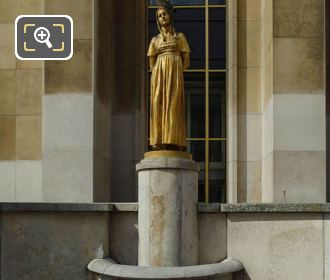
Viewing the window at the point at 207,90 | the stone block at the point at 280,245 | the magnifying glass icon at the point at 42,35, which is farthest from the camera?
the window at the point at 207,90

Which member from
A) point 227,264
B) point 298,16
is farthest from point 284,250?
point 298,16

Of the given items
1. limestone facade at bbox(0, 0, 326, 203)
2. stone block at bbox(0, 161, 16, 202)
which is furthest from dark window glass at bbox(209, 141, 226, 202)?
stone block at bbox(0, 161, 16, 202)

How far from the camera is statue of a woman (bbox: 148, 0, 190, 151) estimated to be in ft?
30.2

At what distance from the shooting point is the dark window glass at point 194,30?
1527 centimetres

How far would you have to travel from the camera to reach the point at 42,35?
12.1 m

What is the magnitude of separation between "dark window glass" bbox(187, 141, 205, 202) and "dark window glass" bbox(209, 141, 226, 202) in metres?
0.23

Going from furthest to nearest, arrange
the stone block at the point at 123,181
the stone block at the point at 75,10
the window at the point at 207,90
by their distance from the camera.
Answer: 1. the window at the point at 207,90
2. the stone block at the point at 123,181
3. the stone block at the point at 75,10

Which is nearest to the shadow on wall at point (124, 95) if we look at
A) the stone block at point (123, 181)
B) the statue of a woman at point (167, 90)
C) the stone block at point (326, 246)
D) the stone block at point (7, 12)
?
the stone block at point (123, 181)

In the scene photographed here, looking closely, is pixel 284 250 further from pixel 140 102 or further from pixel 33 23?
pixel 33 23

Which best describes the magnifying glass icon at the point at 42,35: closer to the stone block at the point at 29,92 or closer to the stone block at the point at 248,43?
the stone block at the point at 29,92

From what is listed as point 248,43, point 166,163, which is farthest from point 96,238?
point 248,43

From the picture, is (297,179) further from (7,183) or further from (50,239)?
(7,183)

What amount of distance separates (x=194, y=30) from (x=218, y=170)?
4.21 m

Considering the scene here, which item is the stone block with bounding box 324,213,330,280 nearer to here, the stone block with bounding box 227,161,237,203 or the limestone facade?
the limestone facade
